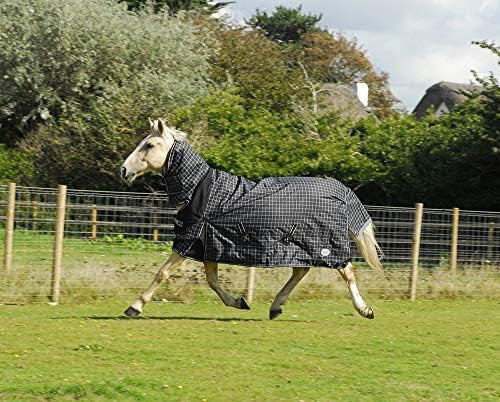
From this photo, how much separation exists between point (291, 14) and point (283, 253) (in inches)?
2664

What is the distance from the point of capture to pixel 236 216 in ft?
42.4

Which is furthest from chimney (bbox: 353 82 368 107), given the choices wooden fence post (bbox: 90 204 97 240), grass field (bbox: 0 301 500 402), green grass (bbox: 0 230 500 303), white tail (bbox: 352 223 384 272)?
white tail (bbox: 352 223 384 272)

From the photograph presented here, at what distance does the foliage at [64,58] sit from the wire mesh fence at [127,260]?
15.8 m

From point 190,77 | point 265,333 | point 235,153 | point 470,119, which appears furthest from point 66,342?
point 190,77

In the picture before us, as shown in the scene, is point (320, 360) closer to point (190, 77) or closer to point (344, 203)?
point (344, 203)

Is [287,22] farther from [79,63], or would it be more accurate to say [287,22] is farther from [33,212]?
[33,212]

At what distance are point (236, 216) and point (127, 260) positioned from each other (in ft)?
10.2

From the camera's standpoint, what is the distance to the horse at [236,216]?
42.1ft

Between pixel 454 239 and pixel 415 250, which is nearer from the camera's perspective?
pixel 415 250

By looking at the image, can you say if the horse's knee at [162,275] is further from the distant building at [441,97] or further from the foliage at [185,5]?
the distant building at [441,97]

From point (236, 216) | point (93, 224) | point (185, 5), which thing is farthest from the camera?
point (185, 5)

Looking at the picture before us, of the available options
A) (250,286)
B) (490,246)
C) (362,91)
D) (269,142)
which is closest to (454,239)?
(490,246)

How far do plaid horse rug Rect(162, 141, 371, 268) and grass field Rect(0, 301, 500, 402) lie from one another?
2.81 ft

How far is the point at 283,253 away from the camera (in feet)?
42.8
